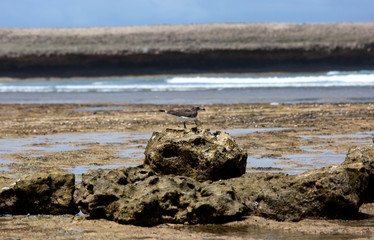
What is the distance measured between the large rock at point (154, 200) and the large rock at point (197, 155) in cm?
93

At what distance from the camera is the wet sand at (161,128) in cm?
693

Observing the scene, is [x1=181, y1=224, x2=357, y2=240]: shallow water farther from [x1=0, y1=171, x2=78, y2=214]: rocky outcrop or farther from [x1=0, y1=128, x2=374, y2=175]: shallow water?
[x1=0, y1=128, x2=374, y2=175]: shallow water

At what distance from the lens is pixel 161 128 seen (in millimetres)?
16844

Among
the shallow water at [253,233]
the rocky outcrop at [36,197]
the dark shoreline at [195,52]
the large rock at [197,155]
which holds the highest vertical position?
the dark shoreline at [195,52]

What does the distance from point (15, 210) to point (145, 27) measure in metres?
68.8

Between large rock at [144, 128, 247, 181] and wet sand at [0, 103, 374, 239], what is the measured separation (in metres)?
1.24

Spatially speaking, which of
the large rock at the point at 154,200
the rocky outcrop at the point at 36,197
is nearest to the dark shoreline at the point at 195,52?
the rocky outcrop at the point at 36,197

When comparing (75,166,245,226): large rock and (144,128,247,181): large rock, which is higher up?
(144,128,247,181): large rock

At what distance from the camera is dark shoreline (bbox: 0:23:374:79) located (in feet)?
202

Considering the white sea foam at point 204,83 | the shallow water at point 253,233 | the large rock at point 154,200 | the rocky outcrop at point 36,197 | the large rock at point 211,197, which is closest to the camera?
the shallow water at point 253,233

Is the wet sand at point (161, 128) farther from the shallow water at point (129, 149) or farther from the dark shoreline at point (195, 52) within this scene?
the dark shoreline at point (195, 52)

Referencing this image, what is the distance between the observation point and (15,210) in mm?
7988

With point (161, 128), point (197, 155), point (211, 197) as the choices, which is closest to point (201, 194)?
point (211, 197)

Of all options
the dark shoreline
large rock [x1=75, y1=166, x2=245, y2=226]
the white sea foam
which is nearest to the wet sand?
large rock [x1=75, y1=166, x2=245, y2=226]
